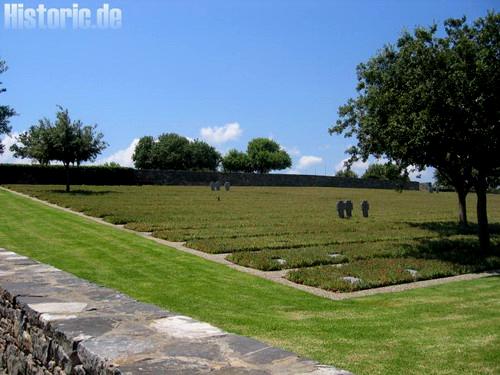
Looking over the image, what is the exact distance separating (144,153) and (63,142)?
6275 centimetres

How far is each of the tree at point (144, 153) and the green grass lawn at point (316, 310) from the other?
80566mm

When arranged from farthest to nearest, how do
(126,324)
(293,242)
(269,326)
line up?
(293,242) → (269,326) → (126,324)

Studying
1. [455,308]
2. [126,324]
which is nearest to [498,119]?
[455,308]

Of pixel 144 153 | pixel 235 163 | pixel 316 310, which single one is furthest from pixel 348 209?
Result: pixel 235 163

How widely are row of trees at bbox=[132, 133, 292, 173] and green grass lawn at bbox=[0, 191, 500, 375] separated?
79.0 meters

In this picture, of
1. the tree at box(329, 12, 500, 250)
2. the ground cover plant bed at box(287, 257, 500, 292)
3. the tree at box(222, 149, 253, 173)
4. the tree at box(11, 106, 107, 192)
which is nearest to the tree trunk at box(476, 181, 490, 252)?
the tree at box(329, 12, 500, 250)

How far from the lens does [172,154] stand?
9206 centimetres

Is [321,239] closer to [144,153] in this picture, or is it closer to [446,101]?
[446,101]

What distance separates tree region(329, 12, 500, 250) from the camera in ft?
42.0

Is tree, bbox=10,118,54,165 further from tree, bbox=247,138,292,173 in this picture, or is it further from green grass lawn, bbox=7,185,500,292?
tree, bbox=247,138,292,173

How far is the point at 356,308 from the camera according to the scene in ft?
28.5

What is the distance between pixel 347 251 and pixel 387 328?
7.36 meters

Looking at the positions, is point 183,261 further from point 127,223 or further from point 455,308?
point 127,223

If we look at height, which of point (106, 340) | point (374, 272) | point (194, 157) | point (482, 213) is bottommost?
point (374, 272)
